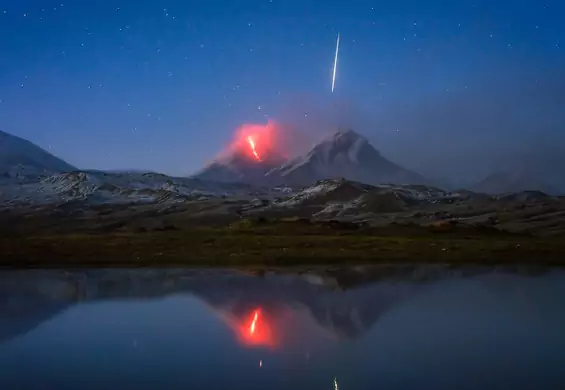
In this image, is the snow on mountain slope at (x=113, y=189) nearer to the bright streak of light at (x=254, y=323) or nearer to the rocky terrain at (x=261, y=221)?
the rocky terrain at (x=261, y=221)

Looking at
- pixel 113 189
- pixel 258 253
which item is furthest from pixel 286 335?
pixel 113 189

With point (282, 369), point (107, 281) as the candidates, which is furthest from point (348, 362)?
point (107, 281)

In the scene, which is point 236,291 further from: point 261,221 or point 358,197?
point 358,197

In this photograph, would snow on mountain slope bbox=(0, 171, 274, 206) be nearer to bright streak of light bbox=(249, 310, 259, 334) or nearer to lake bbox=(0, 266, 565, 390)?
lake bbox=(0, 266, 565, 390)

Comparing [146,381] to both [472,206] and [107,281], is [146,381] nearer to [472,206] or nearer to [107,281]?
[107,281]

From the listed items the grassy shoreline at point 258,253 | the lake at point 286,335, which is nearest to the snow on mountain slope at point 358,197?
the grassy shoreline at point 258,253

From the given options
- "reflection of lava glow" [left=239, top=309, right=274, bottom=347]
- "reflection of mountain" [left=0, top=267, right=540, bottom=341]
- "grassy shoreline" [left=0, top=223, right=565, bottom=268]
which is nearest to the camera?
"reflection of lava glow" [left=239, top=309, right=274, bottom=347]

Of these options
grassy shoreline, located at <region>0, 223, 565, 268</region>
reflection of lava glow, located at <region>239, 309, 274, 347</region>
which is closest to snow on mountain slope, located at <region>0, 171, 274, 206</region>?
grassy shoreline, located at <region>0, 223, 565, 268</region>
